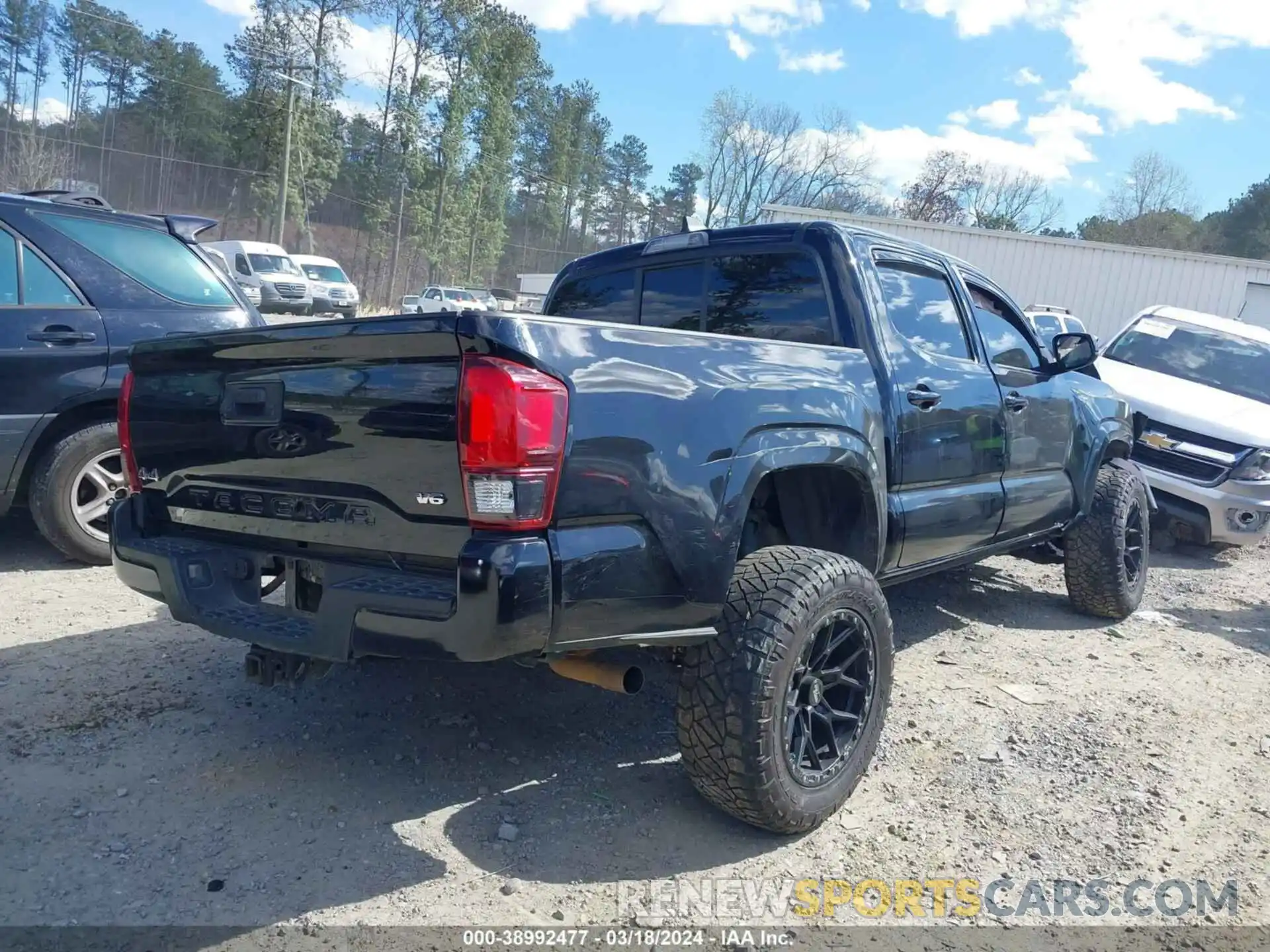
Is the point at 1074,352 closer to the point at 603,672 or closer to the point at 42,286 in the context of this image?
the point at 603,672

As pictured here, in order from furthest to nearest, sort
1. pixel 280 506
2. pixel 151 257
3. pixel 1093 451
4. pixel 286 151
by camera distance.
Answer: pixel 286 151
pixel 151 257
pixel 1093 451
pixel 280 506

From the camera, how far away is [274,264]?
1129 inches

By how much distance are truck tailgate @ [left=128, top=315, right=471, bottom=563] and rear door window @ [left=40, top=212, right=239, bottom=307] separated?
2.30m

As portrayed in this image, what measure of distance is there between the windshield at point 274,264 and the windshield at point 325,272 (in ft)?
5.46

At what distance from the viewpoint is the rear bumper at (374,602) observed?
234 cm

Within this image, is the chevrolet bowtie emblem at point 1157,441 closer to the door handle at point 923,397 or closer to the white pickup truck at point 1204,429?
the white pickup truck at point 1204,429

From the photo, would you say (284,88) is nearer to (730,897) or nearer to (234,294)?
(234,294)

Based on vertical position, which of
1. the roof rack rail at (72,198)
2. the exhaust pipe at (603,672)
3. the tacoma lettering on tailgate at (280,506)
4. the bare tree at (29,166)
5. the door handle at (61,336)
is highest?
the bare tree at (29,166)

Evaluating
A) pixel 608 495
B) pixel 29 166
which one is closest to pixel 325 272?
pixel 29 166

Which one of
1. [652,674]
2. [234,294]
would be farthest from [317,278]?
[652,674]

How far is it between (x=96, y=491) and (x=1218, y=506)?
737 cm

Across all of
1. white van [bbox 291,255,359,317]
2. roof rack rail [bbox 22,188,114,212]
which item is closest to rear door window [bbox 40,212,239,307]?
roof rack rail [bbox 22,188,114,212]

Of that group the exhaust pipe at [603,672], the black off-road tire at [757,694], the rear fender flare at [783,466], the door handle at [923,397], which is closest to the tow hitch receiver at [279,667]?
the exhaust pipe at [603,672]

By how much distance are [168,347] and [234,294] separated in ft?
Result: 8.85
